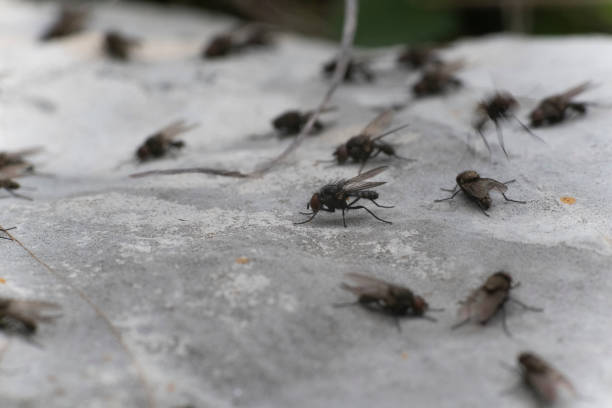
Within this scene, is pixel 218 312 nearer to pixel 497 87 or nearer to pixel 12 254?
pixel 12 254

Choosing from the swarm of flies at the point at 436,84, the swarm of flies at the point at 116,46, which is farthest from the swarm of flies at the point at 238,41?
the swarm of flies at the point at 436,84

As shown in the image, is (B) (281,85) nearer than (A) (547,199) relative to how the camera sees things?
No

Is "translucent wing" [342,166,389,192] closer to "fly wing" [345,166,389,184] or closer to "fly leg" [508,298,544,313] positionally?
"fly wing" [345,166,389,184]

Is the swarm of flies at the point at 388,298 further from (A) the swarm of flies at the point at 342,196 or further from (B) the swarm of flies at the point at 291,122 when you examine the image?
(B) the swarm of flies at the point at 291,122

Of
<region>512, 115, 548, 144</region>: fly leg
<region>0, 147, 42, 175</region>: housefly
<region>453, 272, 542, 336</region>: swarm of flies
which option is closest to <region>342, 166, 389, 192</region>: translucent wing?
<region>453, 272, 542, 336</region>: swarm of flies

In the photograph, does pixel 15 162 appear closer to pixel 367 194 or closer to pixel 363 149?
pixel 363 149

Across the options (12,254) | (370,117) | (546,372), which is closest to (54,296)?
(12,254)
